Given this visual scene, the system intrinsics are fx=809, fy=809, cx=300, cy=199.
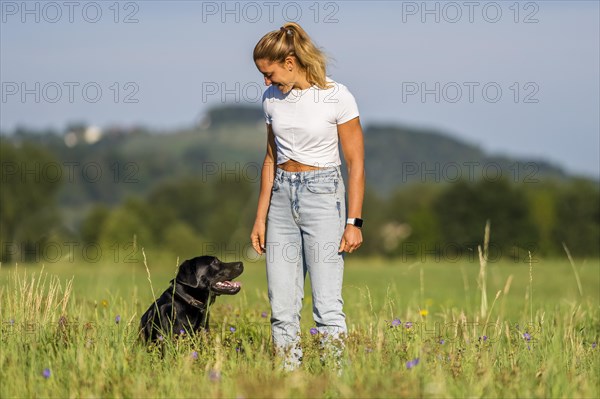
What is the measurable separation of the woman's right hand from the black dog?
67cm

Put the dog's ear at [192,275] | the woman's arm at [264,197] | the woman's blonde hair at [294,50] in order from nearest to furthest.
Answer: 1. the woman's blonde hair at [294,50]
2. the woman's arm at [264,197]
3. the dog's ear at [192,275]

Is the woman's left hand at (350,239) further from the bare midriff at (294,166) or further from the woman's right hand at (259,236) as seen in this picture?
the woman's right hand at (259,236)

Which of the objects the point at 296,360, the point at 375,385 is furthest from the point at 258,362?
→ the point at 375,385

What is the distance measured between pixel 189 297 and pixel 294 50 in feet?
7.25

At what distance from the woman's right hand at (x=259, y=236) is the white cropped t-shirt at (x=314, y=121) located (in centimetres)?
54

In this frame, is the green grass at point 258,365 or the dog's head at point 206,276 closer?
the green grass at point 258,365

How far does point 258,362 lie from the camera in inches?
204

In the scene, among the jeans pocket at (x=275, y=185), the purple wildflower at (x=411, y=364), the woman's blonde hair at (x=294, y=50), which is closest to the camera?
the purple wildflower at (x=411, y=364)

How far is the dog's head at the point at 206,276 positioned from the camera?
657cm

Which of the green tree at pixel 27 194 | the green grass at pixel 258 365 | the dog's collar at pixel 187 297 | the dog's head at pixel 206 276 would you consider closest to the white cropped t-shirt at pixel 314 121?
the green grass at pixel 258 365

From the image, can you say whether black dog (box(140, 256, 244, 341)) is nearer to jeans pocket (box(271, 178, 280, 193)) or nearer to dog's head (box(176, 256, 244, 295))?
dog's head (box(176, 256, 244, 295))

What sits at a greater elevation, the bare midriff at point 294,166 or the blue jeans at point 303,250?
the bare midriff at point 294,166

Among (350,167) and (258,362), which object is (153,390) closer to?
(258,362)

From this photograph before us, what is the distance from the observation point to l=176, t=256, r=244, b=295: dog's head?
6.57 meters
